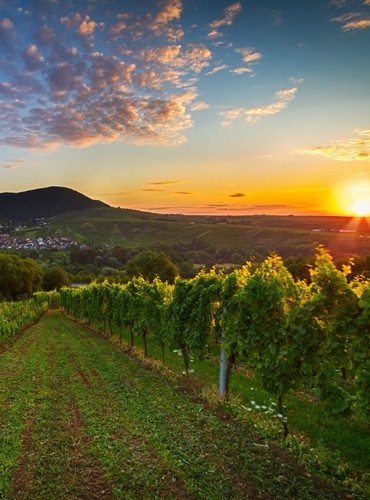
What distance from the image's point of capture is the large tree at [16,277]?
242 feet

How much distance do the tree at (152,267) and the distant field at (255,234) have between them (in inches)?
916

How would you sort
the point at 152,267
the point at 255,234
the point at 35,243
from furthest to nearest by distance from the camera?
the point at 35,243, the point at 255,234, the point at 152,267

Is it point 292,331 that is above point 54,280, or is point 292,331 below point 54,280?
above

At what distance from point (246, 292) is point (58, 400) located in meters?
6.53

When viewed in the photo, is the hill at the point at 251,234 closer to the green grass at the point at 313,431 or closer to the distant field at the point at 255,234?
the distant field at the point at 255,234

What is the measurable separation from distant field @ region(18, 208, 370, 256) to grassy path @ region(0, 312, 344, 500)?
37.2 meters

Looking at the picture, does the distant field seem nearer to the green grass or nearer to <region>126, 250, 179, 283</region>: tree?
<region>126, 250, 179, 283</region>: tree

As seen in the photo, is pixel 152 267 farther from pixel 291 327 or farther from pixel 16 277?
pixel 291 327

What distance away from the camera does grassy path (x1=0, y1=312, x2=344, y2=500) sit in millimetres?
5980

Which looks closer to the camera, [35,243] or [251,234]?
[251,234]

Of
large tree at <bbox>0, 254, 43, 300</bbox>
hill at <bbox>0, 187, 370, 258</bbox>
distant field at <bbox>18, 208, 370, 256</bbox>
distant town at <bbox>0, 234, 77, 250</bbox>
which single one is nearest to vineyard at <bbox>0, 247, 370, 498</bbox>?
distant field at <bbox>18, 208, 370, 256</bbox>

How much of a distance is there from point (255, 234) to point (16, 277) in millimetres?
79335

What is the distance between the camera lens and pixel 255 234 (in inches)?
4970

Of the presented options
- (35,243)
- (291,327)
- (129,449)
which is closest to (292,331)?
(291,327)
